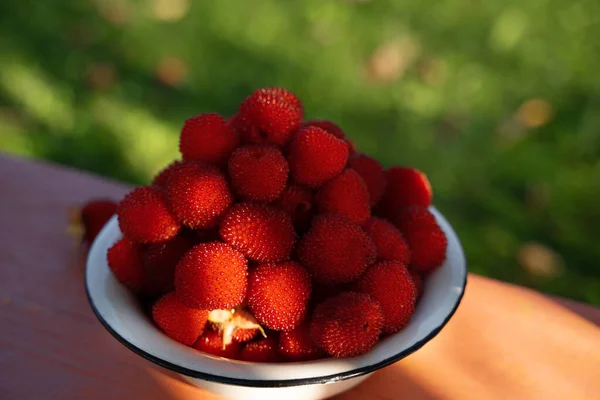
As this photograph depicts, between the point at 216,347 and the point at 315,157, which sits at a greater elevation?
the point at 315,157

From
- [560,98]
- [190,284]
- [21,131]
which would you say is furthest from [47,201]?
[560,98]

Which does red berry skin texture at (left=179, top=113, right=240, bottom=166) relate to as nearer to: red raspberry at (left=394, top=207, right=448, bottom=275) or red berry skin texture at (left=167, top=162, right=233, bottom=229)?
red berry skin texture at (left=167, top=162, right=233, bottom=229)

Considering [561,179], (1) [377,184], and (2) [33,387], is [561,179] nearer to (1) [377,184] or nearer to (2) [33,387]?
(1) [377,184]

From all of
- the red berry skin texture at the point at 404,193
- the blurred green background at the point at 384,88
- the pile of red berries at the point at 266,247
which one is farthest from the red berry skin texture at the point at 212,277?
the blurred green background at the point at 384,88

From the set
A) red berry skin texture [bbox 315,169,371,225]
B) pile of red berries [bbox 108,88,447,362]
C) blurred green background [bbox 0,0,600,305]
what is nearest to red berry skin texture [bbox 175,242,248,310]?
pile of red berries [bbox 108,88,447,362]

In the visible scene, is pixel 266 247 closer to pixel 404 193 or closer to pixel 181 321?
pixel 181 321

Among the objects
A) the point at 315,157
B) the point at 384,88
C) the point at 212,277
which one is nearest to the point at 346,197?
the point at 315,157

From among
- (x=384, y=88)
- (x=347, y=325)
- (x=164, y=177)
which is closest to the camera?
(x=347, y=325)
